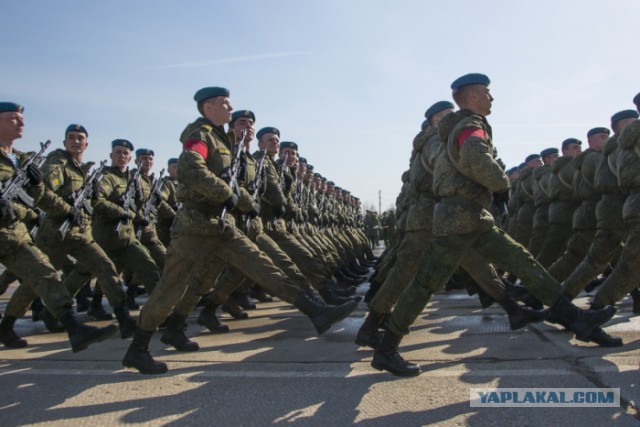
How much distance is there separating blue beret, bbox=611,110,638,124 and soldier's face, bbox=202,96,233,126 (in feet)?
14.3

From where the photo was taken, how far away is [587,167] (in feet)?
19.6

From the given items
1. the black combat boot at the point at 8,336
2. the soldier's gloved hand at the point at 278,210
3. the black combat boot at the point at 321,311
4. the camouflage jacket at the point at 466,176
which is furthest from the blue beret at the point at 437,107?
the black combat boot at the point at 8,336

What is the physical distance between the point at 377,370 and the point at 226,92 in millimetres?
2477

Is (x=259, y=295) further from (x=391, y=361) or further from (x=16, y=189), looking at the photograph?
(x=391, y=361)

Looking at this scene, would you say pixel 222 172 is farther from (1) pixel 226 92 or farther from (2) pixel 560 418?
(2) pixel 560 418

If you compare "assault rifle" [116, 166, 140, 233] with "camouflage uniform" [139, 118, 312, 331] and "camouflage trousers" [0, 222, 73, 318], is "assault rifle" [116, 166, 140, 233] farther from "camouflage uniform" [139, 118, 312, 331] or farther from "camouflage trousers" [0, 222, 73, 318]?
"camouflage uniform" [139, 118, 312, 331]

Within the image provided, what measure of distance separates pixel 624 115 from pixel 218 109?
14.8 feet

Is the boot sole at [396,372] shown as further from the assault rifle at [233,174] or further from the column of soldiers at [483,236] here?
the assault rifle at [233,174]

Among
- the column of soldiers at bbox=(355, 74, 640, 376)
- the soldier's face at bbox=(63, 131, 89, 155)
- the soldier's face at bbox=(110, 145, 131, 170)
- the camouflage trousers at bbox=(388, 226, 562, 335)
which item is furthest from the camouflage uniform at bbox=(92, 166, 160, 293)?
the camouflage trousers at bbox=(388, 226, 562, 335)

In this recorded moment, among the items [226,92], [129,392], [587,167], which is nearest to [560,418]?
[129,392]

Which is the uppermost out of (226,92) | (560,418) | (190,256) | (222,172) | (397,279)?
(226,92)

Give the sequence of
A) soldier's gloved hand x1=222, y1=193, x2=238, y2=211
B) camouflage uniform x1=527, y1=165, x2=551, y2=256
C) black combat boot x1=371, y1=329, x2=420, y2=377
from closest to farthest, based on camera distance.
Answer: black combat boot x1=371, y1=329, x2=420, y2=377
soldier's gloved hand x1=222, y1=193, x2=238, y2=211
camouflage uniform x1=527, y1=165, x2=551, y2=256

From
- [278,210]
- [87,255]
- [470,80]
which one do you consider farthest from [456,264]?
[87,255]

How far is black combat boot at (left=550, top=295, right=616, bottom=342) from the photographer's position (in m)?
3.53
